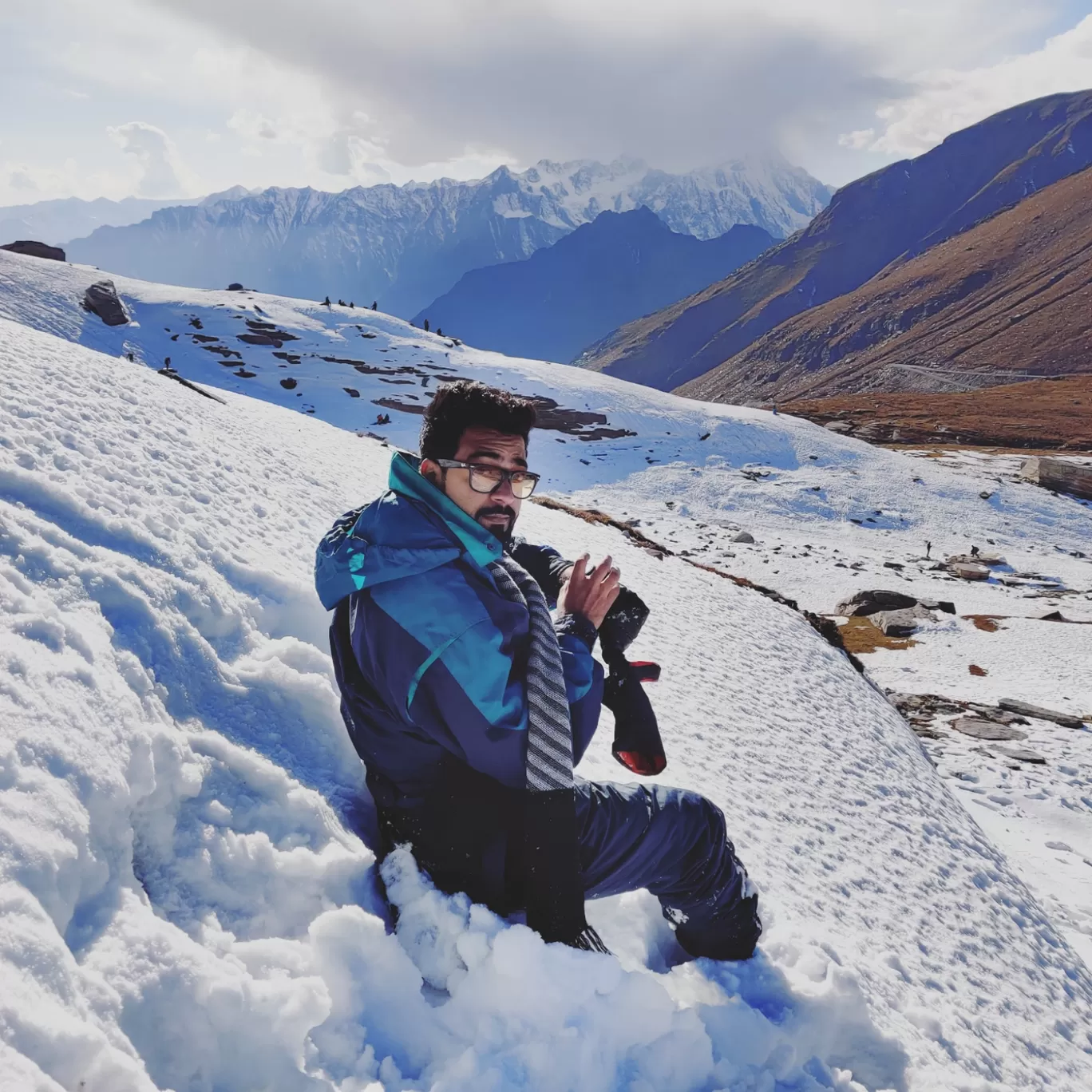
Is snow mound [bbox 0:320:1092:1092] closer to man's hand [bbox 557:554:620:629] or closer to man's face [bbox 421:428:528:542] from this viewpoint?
man's hand [bbox 557:554:620:629]

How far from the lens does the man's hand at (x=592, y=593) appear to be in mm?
3348

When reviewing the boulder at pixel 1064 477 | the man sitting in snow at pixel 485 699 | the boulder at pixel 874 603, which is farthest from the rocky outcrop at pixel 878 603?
the boulder at pixel 1064 477

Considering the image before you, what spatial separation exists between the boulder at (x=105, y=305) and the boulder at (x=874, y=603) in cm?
→ 4674

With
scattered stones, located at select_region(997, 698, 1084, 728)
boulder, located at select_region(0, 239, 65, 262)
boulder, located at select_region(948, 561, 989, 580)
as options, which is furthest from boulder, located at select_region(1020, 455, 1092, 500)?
boulder, located at select_region(0, 239, 65, 262)

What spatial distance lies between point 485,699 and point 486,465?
1.13 metres

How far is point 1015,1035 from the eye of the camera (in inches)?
178

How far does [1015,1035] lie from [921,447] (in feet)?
216

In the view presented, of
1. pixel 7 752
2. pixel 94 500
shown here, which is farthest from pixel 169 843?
pixel 94 500

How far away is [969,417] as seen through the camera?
7838 cm

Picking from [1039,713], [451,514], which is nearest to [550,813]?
[451,514]

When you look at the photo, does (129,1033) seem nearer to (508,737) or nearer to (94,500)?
(508,737)

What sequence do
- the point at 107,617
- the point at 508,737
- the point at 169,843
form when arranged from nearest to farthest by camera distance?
the point at 508,737, the point at 169,843, the point at 107,617

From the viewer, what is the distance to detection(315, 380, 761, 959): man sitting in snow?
2.66m

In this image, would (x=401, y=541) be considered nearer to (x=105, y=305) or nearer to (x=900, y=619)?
(x=900, y=619)
